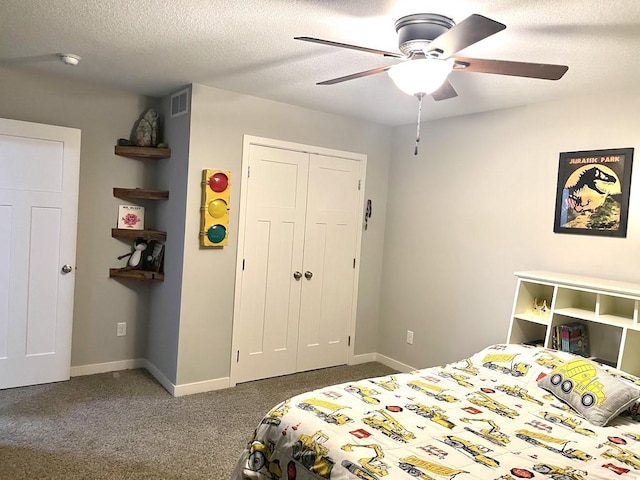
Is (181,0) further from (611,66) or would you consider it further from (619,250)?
(619,250)

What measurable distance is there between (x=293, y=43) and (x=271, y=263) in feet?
6.52

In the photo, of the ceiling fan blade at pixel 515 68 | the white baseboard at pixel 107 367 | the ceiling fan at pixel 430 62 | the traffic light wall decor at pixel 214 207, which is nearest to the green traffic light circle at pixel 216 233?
the traffic light wall decor at pixel 214 207

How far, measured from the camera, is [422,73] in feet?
6.95

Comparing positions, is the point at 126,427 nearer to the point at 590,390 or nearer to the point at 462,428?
the point at 462,428

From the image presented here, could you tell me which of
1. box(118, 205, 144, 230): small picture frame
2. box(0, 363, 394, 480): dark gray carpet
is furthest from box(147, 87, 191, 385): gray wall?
box(0, 363, 394, 480): dark gray carpet

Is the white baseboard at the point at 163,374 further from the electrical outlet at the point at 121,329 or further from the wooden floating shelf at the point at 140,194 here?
the wooden floating shelf at the point at 140,194

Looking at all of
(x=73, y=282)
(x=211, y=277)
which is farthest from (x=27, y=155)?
(x=211, y=277)

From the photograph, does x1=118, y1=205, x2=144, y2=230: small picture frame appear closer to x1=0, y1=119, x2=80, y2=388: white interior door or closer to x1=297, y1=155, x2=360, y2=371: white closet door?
x1=0, y1=119, x2=80, y2=388: white interior door

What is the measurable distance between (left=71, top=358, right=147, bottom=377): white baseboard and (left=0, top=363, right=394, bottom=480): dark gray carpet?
0.08 meters

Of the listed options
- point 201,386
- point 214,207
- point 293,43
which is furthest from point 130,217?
point 293,43

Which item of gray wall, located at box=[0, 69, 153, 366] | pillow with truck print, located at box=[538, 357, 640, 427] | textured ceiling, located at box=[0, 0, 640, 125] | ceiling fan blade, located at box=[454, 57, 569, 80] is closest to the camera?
ceiling fan blade, located at box=[454, 57, 569, 80]

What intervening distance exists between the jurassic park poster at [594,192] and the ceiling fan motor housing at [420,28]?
1631mm

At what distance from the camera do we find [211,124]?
3730 millimetres

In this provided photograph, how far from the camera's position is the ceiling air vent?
3719 mm
